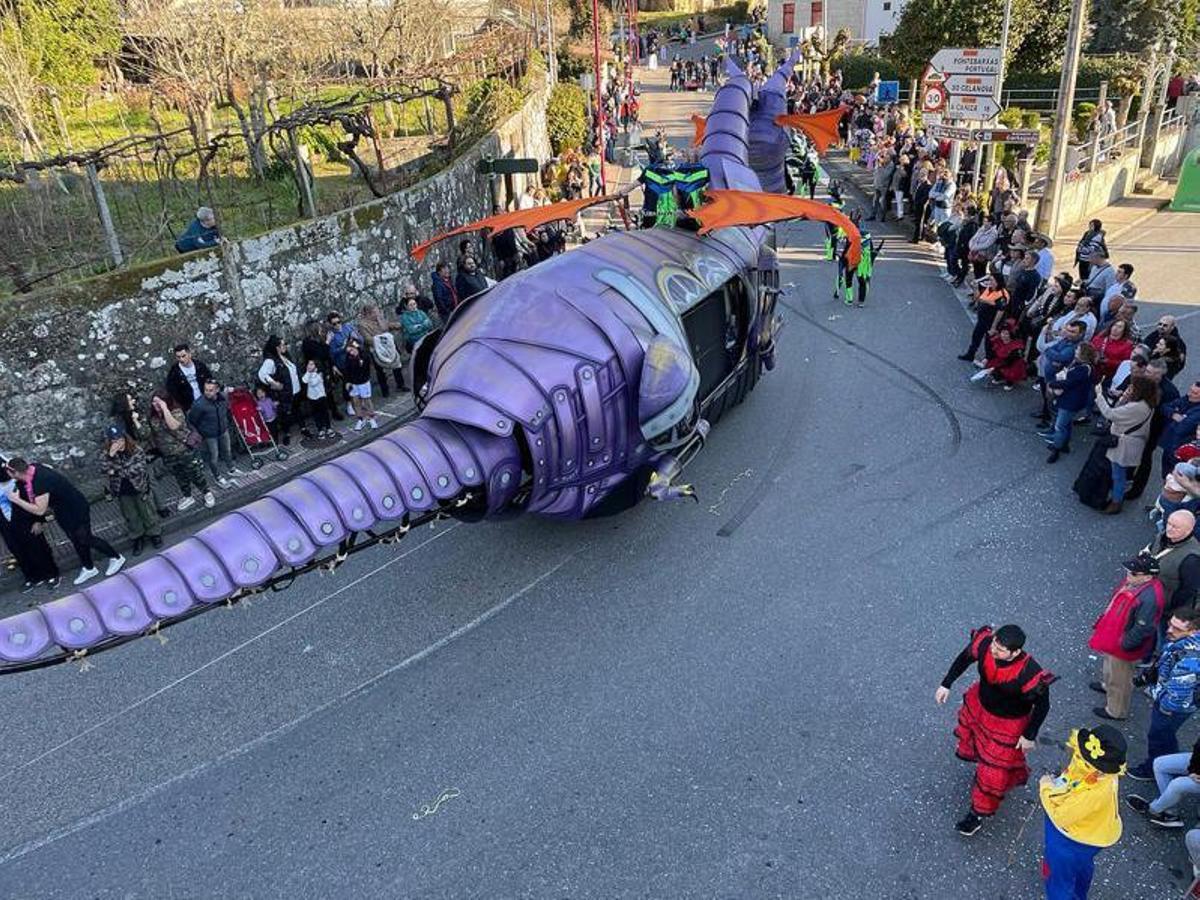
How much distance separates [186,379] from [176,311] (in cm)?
88

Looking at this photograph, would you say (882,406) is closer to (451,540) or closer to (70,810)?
(451,540)

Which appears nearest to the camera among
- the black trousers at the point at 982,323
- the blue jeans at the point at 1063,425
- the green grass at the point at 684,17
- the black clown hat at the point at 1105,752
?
the black clown hat at the point at 1105,752

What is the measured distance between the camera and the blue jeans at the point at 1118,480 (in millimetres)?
8383

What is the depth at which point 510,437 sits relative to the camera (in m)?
6.70

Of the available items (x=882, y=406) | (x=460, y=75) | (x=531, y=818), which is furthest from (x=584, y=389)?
(x=460, y=75)

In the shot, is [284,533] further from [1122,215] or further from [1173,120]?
[1173,120]

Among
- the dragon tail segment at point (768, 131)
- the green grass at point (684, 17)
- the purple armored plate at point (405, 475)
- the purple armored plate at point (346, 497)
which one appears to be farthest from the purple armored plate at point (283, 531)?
the green grass at point (684, 17)

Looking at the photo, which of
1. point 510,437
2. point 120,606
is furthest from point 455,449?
point 120,606

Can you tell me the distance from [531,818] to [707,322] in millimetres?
5040

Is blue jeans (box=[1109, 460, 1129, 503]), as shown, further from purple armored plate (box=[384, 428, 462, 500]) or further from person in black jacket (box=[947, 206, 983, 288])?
person in black jacket (box=[947, 206, 983, 288])

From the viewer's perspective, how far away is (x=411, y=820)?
5797 mm

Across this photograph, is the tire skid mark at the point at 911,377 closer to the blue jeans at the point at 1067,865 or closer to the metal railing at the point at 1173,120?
the blue jeans at the point at 1067,865

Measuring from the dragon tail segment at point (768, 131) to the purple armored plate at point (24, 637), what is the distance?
1074 centimetres

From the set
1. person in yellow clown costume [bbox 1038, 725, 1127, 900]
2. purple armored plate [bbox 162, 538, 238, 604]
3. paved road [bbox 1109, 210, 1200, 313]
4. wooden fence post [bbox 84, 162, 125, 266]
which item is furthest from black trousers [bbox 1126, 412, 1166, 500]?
wooden fence post [bbox 84, 162, 125, 266]
